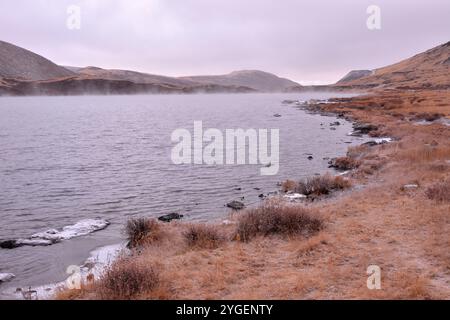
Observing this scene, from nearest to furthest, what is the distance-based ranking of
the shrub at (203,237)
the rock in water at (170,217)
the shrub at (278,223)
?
1. the shrub at (203,237)
2. the shrub at (278,223)
3. the rock in water at (170,217)

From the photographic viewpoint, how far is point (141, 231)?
1541 cm

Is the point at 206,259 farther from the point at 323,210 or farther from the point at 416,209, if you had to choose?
the point at 416,209

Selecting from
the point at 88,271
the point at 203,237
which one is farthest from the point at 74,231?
the point at 203,237

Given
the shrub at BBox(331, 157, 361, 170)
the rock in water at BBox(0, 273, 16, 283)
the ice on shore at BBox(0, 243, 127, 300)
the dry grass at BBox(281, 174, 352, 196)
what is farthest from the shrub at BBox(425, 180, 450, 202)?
the rock in water at BBox(0, 273, 16, 283)

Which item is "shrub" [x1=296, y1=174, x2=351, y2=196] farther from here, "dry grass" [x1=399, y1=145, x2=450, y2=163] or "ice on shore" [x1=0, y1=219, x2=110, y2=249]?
"ice on shore" [x1=0, y1=219, x2=110, y2=249]

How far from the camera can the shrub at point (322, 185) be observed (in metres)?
21.3

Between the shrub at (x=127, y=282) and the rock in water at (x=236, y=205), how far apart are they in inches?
424

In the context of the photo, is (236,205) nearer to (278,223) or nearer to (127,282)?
(278,223)

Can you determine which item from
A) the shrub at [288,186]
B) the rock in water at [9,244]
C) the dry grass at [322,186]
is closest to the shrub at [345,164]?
the shrub at [288,186]

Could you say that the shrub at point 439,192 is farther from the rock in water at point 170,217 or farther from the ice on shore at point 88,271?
the ice on shore at point 88,271

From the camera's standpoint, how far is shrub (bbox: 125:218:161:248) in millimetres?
14922

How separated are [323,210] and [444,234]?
4.96 metres

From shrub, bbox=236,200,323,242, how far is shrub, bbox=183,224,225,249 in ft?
2.37
